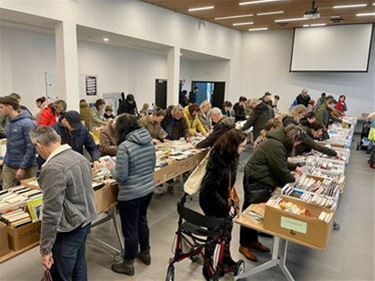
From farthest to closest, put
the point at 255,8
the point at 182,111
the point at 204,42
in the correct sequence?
the point at 204,42 < the point at 255,8 < the point at 182,111

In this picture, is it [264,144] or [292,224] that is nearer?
[292,224]

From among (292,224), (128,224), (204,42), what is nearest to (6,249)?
(128,224)

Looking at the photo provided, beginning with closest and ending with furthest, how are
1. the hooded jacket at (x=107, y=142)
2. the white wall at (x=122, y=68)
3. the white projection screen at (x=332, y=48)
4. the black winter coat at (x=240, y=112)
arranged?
the hooded jacket at (x=107, y=142) → the white wall at (x=122, y=68) → the black winter coat at (x=240, y=112) → the white projection screen at (x=332, y=48)

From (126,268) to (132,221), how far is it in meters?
0.45

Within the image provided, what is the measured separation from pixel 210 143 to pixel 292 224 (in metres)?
2.10

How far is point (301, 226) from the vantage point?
79.4 inches

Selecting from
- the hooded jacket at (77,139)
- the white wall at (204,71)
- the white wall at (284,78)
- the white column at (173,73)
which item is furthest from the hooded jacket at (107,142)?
the white wall at (284,78)

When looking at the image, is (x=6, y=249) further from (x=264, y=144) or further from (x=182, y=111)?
(x=182, y=111)

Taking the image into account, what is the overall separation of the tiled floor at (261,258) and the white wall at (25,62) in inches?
201

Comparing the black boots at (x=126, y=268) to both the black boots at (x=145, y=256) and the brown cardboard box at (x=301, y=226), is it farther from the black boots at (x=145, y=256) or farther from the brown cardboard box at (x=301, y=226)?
the brown cardboard box at (x=301, y=226)

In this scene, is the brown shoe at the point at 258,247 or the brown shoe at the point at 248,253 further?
the brown shoe at the point at 258,247

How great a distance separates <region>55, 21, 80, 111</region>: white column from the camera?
17.3ft

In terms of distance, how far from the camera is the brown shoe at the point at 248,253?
2.85 meters

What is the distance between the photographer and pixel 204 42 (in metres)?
9.44
